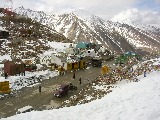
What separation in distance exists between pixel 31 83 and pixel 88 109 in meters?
18.5

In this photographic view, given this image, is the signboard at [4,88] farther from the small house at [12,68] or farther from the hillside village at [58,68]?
the small house at [12,68]

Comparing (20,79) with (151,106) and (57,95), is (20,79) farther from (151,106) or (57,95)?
(151,106)

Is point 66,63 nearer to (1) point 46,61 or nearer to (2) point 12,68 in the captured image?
(1) point 46,61

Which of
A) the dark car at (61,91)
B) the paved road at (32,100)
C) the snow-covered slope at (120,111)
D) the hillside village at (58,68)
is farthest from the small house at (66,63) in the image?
the snow-covered slope at (120,111)

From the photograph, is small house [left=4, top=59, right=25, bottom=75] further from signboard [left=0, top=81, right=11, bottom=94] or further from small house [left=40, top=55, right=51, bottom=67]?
small house [left=40, top=55, right=51, bottom=67]

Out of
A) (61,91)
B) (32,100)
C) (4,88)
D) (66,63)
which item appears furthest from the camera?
(66,63)

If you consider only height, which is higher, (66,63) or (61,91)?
(66,63)

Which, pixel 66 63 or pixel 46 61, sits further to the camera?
pixel 46 61

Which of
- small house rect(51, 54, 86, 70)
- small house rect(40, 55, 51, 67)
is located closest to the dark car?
small house rect(51, 54, 86, 70)

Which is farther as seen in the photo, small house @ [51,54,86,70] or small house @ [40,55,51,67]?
small house @ [40,55,51,67]

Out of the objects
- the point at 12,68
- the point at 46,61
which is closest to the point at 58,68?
the point at 46,61

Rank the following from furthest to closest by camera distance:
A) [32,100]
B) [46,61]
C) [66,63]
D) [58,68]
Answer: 1. [46,61]
2. [66,63]
3. [58,68]
4. [32,100]

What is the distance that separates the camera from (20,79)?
1110 inches

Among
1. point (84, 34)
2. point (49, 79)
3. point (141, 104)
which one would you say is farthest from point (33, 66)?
point (84, 34)
